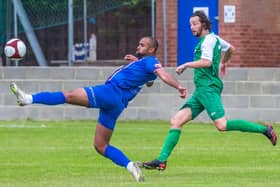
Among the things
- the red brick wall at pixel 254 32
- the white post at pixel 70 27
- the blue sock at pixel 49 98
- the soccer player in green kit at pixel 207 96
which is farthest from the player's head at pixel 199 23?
the red brick wall at pixel 254 32

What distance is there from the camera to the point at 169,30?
23.0m

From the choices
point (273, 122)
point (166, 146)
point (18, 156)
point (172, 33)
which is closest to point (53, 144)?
point (18, 156)

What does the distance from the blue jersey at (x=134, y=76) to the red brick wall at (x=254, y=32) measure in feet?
34.5

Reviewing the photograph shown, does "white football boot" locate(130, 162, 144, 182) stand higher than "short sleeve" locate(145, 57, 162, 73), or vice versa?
"short sleeve" locate(145, 57, 162, 73)

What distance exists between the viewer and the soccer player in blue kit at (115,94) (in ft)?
37.3

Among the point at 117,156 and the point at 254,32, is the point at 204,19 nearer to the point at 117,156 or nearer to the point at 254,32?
the point at 117,156

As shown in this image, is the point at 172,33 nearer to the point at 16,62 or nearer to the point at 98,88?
the point at 16,62

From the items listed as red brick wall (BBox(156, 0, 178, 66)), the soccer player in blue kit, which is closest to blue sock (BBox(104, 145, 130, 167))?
the soccer player in blue kit

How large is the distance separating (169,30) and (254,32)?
6.07 ft

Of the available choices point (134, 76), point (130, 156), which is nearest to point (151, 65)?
point (134, 76)

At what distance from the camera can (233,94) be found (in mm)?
20047

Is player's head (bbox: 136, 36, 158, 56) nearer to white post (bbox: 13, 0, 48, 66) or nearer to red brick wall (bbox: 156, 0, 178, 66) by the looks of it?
white post (bbox: 13, 0, 48, 66)

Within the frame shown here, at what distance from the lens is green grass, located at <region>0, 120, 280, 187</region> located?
11828 millimetres

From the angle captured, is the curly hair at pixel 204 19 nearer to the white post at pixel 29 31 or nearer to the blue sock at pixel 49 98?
the blue sock at pixel 49 98
